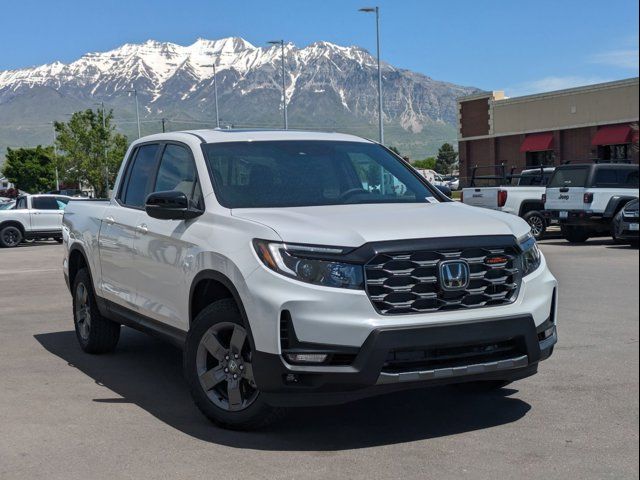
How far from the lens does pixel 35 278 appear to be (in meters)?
16.4

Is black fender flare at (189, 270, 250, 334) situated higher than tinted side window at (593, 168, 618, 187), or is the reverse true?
tinted side window at (593, 168, 618, 187)

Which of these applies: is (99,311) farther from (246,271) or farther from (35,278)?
(35,278)

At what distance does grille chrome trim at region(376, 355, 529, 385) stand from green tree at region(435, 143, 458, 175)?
15230 cm

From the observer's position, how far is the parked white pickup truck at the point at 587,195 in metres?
A: 20.2

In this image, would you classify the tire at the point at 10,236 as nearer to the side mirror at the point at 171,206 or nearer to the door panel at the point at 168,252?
the door panel at the point at 168,252

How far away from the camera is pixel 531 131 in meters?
54.2

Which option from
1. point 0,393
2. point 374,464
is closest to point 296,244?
point 374,464

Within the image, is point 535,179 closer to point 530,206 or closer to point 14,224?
point 530,206

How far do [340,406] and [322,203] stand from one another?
1.44m

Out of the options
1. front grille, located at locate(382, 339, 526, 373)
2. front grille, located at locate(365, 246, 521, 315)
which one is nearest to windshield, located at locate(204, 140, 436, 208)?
front grille, located at locate(365, 246, 521, 315)

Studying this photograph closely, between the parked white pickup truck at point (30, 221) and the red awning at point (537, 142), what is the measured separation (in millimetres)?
32396

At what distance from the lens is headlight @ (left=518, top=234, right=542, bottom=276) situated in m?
5.32

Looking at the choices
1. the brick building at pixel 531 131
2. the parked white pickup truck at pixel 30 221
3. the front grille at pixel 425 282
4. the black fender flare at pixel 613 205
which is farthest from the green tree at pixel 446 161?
the front grille at pixel 425 282

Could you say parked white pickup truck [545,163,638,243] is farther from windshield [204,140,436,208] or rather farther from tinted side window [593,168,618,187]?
windshield [204,140,436,208]
